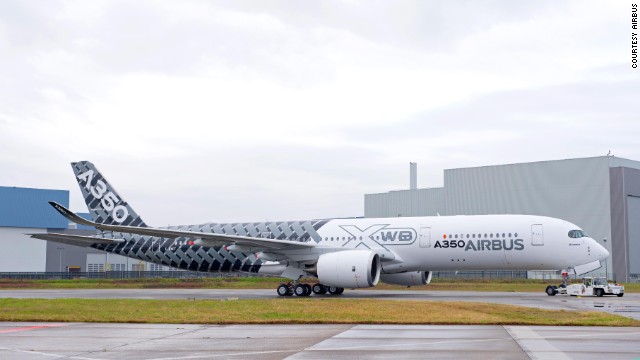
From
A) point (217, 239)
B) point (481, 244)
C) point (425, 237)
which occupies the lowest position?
point (481, 244)

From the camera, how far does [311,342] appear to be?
1405cm

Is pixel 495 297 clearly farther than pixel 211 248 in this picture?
No

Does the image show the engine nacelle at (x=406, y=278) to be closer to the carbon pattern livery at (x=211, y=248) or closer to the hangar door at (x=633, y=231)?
the carbon pattern livery at (x=211, y=248)

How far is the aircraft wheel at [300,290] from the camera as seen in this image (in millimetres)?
33531

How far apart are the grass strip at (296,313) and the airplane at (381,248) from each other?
695cm

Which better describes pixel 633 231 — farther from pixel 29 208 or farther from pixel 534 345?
pixel 29 208

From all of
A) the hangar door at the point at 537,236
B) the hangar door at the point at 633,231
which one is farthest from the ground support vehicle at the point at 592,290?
the hangar door at the point at 633,231

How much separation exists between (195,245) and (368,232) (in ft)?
29.1

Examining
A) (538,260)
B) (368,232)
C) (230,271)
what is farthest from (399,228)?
(230,271)

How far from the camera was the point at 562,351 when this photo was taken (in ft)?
41.0

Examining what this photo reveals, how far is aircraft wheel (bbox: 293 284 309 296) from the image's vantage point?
110ft

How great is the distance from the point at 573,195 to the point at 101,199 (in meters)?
46.7

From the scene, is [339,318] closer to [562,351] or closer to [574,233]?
[562,351]

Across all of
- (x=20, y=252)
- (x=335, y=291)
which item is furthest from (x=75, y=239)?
(x=20, y=252)
